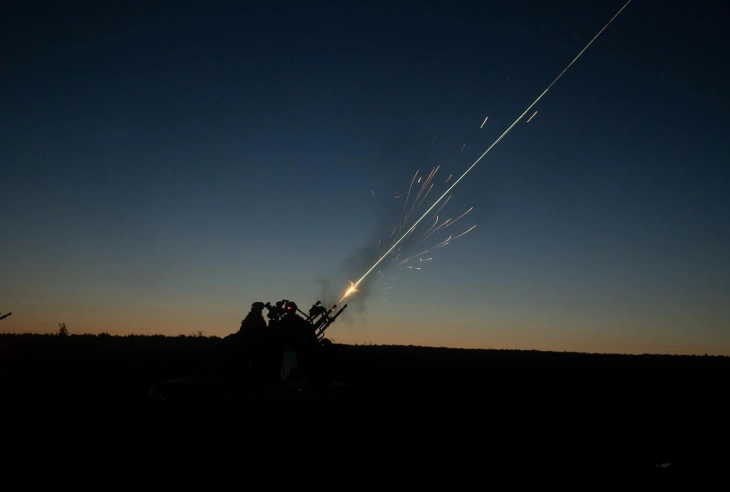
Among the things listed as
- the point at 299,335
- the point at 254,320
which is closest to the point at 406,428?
the point at 299,335

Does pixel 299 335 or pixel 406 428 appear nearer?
pixel 406 428

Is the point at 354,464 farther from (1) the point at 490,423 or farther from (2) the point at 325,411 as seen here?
(1) the point at 490,423

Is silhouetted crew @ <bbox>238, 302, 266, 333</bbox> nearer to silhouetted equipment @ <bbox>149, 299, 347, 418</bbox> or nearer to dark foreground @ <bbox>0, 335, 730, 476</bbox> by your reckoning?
silhouetted equipment @ <bbox>149, 299, 347, 418</bbox>

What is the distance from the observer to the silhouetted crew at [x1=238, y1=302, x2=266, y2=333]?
13440mm

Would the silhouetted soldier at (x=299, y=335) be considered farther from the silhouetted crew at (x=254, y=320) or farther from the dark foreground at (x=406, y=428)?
the dark foreground at (x=406, y=428)

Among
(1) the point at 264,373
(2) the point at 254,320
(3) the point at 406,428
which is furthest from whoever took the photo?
(2) the point at 254,320

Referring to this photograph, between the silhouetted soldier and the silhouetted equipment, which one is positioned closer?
the silhouetted equipment

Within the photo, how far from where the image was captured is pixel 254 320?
45.5 feet

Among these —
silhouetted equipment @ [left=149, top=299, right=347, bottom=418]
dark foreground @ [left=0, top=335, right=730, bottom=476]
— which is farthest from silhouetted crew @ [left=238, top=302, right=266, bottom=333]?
dark foreground @ [left=0, top=335, right=730, bottom=476]

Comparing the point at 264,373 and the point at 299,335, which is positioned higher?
the point at 299,335

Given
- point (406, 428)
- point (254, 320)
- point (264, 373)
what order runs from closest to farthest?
1. point (264, 373)
2. point (406, 428)
3. point (254, 320)

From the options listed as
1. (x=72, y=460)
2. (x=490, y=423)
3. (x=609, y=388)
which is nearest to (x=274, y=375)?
(x=72, y=460)

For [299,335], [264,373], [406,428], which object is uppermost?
[299,335]

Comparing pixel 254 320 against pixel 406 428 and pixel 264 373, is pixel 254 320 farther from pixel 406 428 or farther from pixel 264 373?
pixel 406 428
